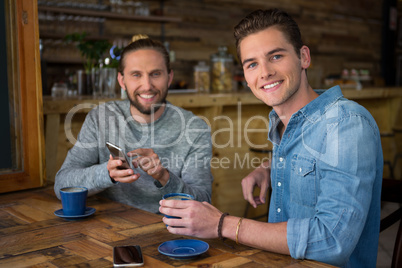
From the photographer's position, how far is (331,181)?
1117 mm

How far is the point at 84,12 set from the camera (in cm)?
422

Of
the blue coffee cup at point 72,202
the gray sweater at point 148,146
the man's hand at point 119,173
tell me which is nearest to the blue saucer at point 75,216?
the blue coffee cup at point 72,202

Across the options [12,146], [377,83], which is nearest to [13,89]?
[12,146]

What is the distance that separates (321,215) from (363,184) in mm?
129

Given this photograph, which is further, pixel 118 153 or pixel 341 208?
pixel 118 153

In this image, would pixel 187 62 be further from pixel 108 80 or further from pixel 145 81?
pixel 145 81

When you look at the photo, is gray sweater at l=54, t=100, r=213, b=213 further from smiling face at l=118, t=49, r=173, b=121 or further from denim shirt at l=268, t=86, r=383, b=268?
denim shirt at l=268, t=86, r=383, b=268

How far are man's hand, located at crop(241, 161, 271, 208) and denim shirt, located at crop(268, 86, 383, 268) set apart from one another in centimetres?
7

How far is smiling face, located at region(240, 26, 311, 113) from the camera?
139 centimetres

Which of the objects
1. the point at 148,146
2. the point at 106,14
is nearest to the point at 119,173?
the point at 148,146

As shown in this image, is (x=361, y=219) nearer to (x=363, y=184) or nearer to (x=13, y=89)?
(x=363, y=184)

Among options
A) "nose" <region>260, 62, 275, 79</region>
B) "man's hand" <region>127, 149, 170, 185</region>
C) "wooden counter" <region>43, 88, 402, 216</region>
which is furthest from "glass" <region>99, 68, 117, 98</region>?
"nose" <region>260, 62, 275, 79</region>

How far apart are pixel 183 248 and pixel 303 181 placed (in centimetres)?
45

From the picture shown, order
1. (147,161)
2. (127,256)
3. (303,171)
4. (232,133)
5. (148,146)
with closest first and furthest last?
1. (127,256)
2. (303,171)
3. (147,161)
4. (148,146)
5. (232,133)
